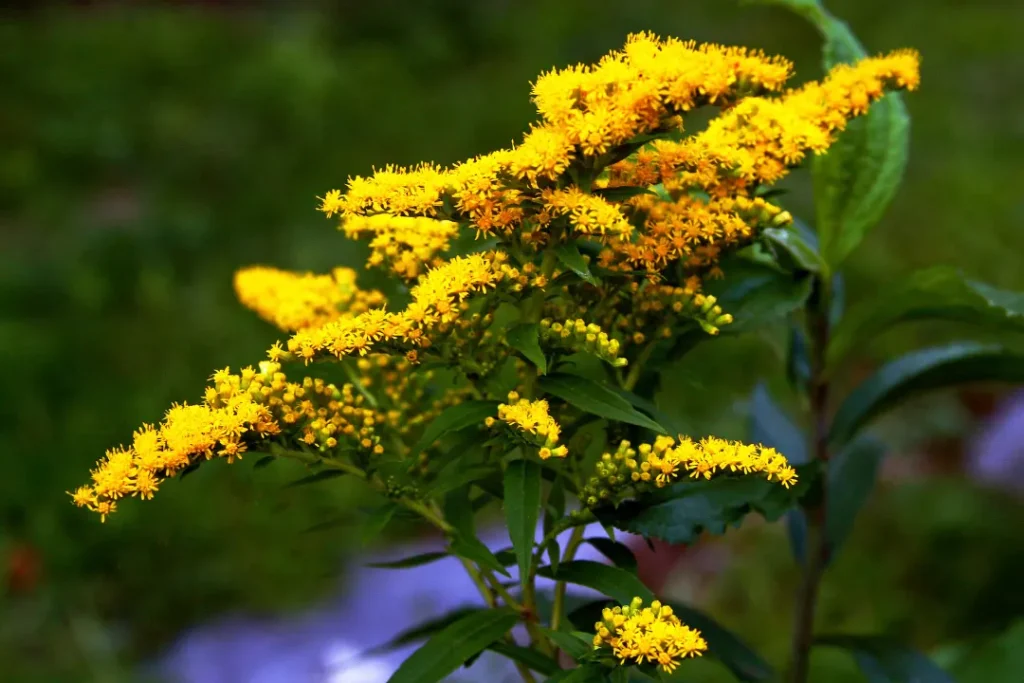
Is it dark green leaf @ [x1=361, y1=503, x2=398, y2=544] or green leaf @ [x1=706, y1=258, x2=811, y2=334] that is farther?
green leaf @ [x1=706, y1=258, x2=811, y2=334]

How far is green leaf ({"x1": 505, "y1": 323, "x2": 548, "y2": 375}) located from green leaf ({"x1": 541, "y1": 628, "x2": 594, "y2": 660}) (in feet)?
0.91

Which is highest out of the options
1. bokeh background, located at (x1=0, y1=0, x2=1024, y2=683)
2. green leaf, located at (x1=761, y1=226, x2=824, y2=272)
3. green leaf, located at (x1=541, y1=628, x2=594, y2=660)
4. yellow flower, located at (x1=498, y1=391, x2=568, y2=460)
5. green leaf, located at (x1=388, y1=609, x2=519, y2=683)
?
bokeh background, located at (x1=0, y1=0, x2=1024, y2=683)

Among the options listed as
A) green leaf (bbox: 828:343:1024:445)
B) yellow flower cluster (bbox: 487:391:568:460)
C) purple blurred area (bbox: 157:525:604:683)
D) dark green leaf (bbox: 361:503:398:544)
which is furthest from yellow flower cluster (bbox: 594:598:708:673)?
purple blurred area (bbox: 157:525:604:683)

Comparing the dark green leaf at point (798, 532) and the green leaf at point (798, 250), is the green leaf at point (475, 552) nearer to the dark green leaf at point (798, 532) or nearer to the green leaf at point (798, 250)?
the green leaf at point (798, 250)

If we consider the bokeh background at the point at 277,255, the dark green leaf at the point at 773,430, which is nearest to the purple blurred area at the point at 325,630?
the bokeh background at the point at 277,255

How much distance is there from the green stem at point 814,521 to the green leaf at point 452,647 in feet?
2.42

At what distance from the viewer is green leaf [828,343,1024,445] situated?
5.38 feet

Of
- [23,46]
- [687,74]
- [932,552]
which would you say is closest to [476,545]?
[687,74]

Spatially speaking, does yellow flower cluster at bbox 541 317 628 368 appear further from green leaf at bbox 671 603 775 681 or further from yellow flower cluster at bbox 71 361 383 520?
green leaf at bbox 671 603 775 681

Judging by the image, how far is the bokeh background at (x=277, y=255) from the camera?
3236mm

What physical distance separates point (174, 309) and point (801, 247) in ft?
11.9

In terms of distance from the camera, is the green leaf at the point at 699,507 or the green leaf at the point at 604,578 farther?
the green leaf at the point at 699,507

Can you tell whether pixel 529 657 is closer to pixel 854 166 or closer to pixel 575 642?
pixel 575 642

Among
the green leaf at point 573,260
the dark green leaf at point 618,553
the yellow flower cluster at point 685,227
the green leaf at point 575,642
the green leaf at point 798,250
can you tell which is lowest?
the green leaf at point 575,642
